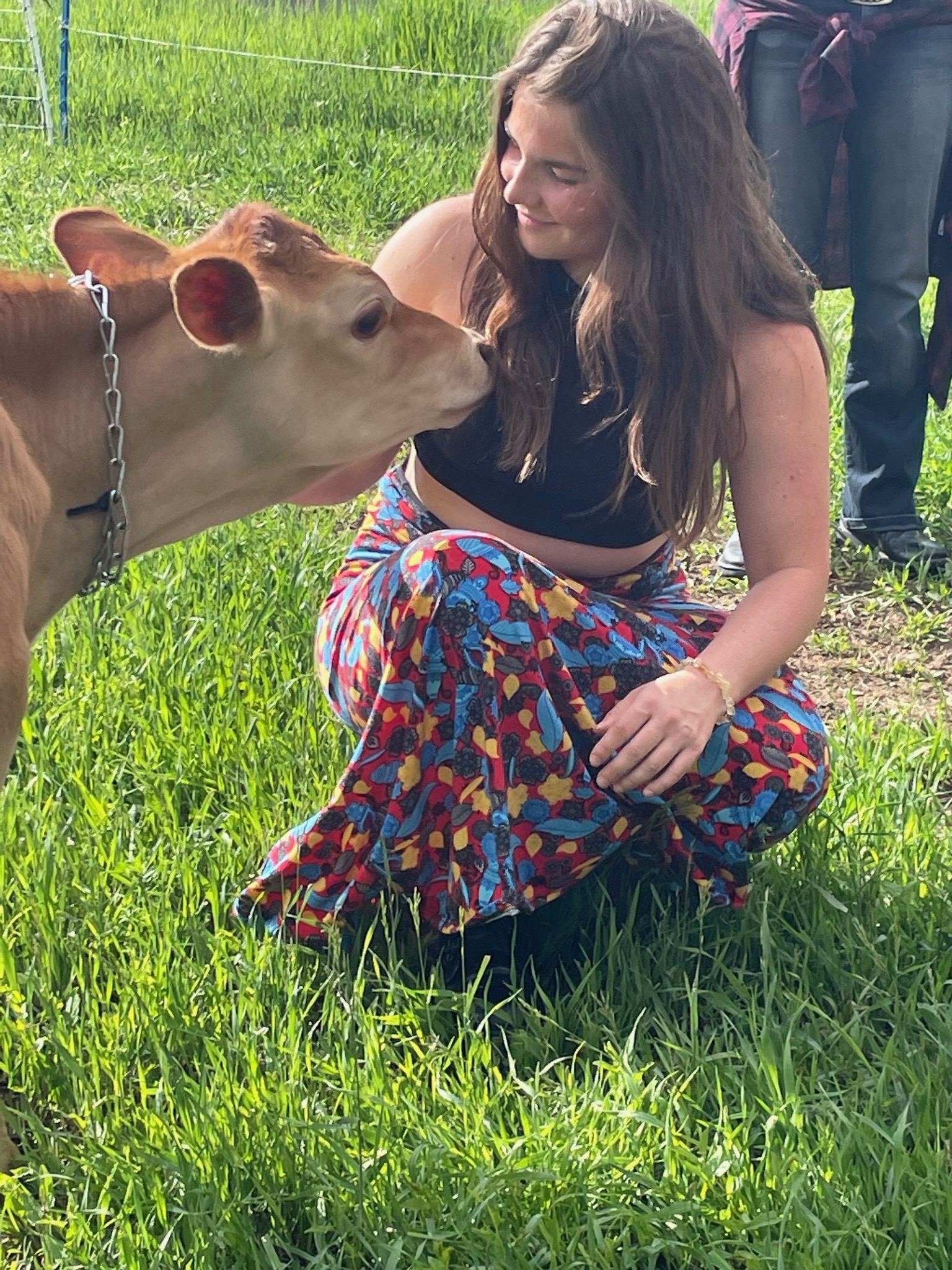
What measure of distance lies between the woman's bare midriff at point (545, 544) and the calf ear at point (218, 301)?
1.96 ft

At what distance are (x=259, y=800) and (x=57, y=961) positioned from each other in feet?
1.58

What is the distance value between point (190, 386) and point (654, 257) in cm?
77

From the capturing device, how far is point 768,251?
2.50 metres

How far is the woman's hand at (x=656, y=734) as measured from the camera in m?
2.22

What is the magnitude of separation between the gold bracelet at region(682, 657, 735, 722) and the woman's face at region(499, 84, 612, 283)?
0.73 metres

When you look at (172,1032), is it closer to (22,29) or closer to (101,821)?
A: (101,821)

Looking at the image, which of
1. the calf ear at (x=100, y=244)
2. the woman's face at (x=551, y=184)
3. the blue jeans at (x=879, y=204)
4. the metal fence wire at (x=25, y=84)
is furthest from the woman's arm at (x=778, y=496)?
the metal fence wire at (x=25, y=84)

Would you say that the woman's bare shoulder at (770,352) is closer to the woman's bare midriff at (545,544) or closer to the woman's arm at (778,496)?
the woman's arm at (778,496)

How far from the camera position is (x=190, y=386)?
2.22 m

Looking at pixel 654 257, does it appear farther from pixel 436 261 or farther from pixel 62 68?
pixel 62 68

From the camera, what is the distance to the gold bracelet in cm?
228

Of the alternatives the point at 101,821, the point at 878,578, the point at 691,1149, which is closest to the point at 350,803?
the point at 101,821

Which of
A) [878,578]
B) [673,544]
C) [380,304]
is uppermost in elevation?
[380,304]

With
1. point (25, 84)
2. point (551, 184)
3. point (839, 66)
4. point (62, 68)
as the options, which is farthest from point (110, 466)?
point (25, 84)
